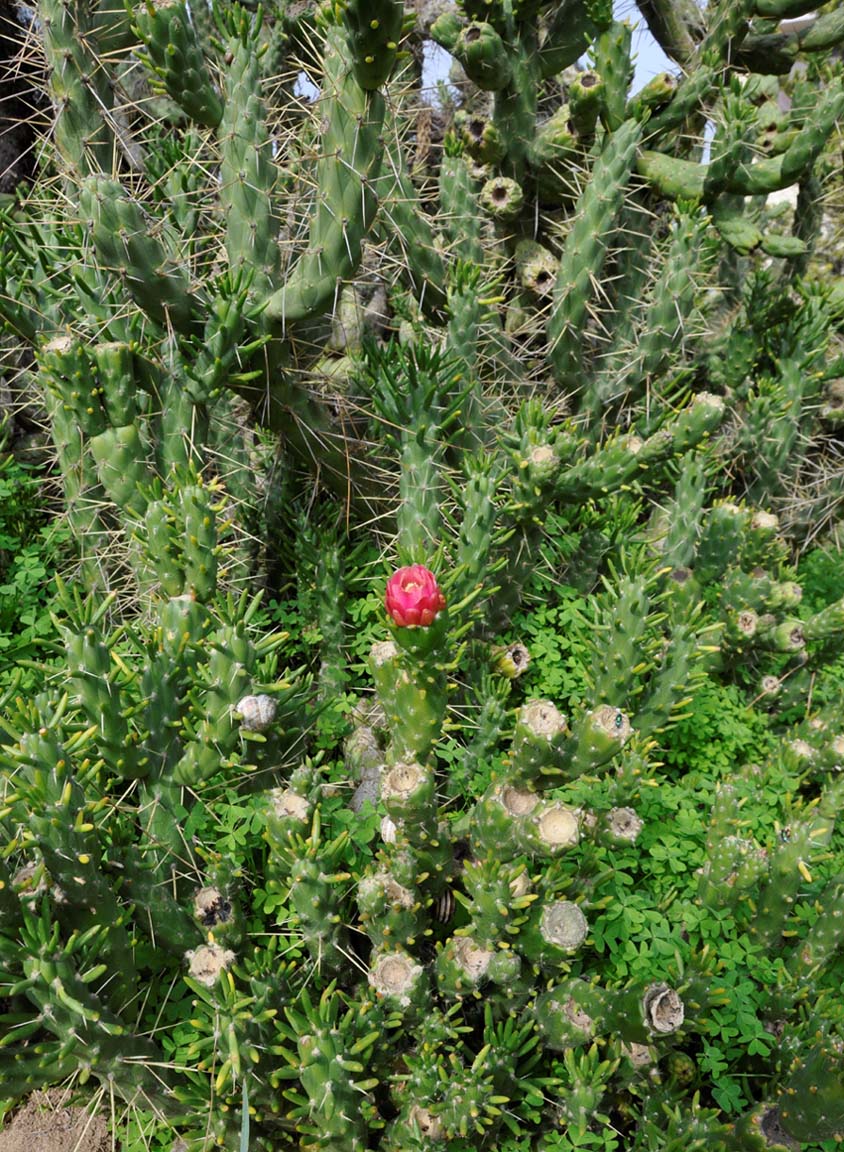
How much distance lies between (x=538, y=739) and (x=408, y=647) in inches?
14.0

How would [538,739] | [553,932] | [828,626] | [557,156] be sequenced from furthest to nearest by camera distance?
[557,156] < [828,626] < [553,932] < [538,739]

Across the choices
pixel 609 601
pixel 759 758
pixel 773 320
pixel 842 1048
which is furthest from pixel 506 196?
pixel 842 1048

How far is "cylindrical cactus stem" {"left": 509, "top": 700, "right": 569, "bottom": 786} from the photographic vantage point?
1771 millimetres

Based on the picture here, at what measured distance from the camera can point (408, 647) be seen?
1.74 meters

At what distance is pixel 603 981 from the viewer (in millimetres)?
2463

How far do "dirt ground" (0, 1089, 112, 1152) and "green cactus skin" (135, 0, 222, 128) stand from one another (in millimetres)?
3055

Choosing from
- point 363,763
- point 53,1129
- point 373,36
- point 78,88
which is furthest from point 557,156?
point 53,1129

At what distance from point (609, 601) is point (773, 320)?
2.42 m

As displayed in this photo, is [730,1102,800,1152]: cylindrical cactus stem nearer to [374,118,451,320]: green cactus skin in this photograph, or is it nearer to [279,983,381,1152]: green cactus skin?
[279,983,381,1152]: green cactus skin

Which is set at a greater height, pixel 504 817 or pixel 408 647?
pixel 408 647

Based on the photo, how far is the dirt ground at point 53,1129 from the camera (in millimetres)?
2309

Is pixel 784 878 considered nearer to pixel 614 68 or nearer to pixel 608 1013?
pixel 608 1013

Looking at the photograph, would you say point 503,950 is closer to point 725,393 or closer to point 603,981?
point 603,981

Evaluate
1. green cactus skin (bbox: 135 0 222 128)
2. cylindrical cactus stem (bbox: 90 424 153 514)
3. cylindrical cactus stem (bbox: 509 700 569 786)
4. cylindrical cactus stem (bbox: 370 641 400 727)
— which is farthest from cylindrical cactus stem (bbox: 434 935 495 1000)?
green cactus skin (bbox: 135 0 222 128)
